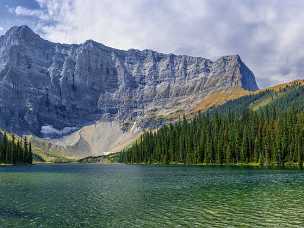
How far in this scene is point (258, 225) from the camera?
135 ft

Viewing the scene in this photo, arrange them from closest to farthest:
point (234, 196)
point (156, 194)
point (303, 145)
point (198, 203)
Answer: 1. point (198, 203)
2. point (234, 196)
3. point (156, 194)
4. point (303, 145)

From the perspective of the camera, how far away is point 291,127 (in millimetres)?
183250

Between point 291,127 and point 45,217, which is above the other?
point 291,127

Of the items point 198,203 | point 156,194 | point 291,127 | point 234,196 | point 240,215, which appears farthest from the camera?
point 291,127

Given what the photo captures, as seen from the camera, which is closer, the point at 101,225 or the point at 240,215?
the point at 101,225

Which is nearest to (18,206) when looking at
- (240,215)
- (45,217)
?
(45,217)

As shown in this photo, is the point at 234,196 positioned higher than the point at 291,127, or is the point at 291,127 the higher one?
the point at 291,127

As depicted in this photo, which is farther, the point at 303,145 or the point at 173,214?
the point at 303,145

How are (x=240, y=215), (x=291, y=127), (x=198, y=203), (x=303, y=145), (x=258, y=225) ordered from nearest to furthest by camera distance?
(x=258, y=225)
(x=240, y=215)
(x=198, y=203)
(x=303, y=145)
(x=291, y=127)

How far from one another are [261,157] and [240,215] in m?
137

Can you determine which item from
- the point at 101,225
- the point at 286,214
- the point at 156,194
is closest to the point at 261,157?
the point at 156,194

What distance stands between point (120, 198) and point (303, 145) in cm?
12687

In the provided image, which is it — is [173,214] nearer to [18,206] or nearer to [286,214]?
[286,214]

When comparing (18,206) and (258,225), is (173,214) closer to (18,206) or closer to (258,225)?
(258,225)
